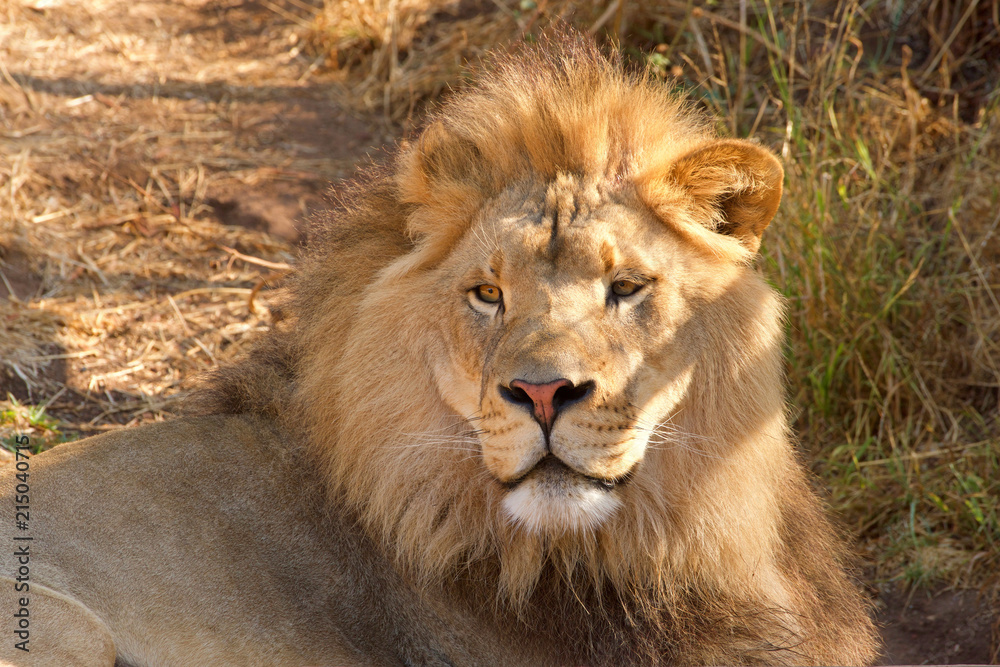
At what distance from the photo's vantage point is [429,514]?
2.87 metres

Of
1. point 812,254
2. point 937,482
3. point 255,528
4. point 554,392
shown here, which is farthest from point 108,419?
point 937,482

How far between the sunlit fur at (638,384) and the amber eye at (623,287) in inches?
3.4

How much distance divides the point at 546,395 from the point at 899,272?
10.9 ft

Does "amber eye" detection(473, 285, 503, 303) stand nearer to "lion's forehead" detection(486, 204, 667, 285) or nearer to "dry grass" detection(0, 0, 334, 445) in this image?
"lion's forehead" detection(486, 204, 667, 285)

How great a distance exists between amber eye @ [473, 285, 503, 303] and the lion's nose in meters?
0.39

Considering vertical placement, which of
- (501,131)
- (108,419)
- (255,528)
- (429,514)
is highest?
(501,131)

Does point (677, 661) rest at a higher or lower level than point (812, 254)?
lower

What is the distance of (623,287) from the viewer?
272cm

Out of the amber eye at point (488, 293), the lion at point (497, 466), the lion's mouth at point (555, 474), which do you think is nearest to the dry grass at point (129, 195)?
the lion at point (497, 466)

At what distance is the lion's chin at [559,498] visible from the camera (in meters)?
2.48

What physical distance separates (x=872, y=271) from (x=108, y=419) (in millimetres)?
3881

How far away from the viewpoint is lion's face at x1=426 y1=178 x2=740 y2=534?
8.06 ft

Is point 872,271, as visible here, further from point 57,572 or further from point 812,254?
point 57,572

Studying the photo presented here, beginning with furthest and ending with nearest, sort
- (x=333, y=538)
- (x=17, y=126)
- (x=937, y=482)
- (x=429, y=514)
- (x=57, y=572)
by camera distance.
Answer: (x=17, y=126)
(x=937, y=482)
(x=333, y=538)
(x=429, y=514)
(x=57, y=572)
